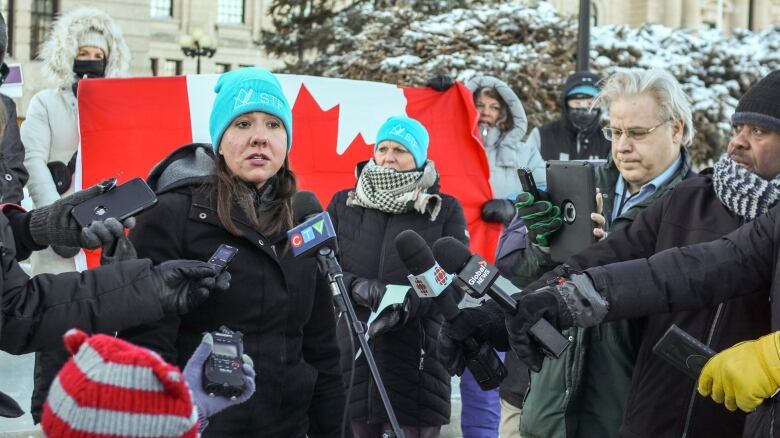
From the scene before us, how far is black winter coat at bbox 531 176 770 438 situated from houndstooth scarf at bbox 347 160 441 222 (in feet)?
7.20

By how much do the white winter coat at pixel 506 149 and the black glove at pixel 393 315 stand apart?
3023mm

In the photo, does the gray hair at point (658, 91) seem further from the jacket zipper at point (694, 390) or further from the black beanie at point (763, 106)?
the jacket zipper at point (694, 390)

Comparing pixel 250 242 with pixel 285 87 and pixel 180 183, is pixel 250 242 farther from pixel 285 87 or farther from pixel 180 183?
pixel 285 87

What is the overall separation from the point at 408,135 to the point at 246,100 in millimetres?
2638

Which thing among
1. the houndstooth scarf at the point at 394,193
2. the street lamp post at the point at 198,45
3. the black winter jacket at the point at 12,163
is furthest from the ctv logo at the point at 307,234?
the street lamp post at the point at 198,45

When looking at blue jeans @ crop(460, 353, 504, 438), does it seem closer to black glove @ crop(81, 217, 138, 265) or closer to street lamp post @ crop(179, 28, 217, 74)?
black glove @ crop(81, 217, 138, 265)

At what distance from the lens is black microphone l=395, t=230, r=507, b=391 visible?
11.7 feet

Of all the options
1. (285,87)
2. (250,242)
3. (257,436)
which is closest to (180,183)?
(250,242)

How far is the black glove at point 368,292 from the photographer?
5.80m

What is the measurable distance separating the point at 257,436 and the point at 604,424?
1323mm

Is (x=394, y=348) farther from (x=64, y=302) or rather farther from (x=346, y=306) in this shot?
(x=64, y=302)

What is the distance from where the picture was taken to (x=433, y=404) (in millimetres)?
5988

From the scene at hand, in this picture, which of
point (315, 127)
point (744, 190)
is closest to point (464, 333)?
point (744, 190)

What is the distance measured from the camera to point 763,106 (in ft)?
12.4
